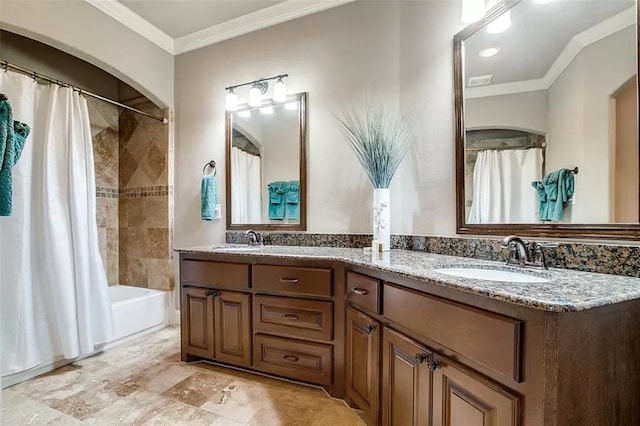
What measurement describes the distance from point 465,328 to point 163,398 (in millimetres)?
1680

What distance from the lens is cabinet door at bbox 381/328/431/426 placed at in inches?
41.9

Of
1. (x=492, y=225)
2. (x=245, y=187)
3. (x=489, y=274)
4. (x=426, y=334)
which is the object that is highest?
(x=245, y=187)

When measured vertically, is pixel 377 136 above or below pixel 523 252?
above

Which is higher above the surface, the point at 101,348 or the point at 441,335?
the point at 441,335

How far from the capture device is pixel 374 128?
201 cm

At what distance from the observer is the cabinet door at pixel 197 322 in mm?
1996

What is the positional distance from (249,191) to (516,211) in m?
1.85

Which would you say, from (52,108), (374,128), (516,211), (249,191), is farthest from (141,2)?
(516,211)

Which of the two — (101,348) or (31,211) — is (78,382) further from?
(31,211)

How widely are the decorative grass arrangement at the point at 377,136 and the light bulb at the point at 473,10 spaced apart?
60 cm

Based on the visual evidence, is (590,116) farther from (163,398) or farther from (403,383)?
(163,398)

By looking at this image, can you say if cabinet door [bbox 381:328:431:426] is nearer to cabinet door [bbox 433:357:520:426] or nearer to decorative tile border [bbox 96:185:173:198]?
cabinet door [bbox 433:357:520:426]

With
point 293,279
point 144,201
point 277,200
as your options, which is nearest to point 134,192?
point 144,201

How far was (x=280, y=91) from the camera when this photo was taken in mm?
2301
